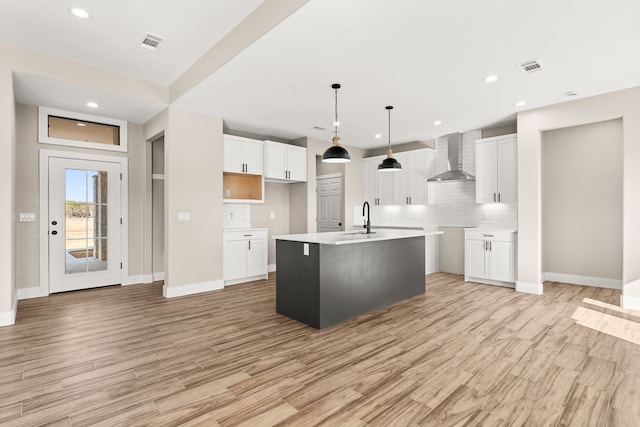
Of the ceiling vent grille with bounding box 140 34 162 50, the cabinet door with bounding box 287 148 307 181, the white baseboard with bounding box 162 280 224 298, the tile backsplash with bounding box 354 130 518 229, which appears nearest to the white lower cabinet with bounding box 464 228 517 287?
the tile backsplash with bounding box 354 130 518 229

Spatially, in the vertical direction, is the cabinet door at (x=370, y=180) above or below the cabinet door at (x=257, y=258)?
above

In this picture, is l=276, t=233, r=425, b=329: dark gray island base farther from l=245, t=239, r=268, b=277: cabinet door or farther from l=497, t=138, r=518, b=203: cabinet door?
l=497, t=138, r=518, b=203: cabinet door

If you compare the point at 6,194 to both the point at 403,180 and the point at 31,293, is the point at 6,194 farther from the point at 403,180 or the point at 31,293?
the point at 403,180

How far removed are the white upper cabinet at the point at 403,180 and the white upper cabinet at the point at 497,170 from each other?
1135mm

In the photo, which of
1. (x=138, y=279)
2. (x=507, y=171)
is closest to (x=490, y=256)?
(x=507, y=171)

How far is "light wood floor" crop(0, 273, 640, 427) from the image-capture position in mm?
2088

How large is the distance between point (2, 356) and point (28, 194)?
9.68 ft

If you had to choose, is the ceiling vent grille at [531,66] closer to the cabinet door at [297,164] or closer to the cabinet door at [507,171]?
the cabinet door at [507,171]

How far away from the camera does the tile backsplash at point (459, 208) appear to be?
20.5 feet

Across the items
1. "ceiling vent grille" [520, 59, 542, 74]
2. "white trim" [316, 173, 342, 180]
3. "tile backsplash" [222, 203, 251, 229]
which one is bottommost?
"tile backsplash" [222, 203, 251, 229]

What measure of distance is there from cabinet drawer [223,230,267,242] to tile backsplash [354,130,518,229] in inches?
130

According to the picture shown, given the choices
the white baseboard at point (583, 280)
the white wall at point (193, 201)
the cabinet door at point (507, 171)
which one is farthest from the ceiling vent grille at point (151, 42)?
the white baseboard at point (583, 280)

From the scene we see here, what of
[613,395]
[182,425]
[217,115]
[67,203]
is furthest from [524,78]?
[67,203]

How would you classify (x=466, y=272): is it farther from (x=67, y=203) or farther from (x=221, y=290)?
(x=67, y=203)
